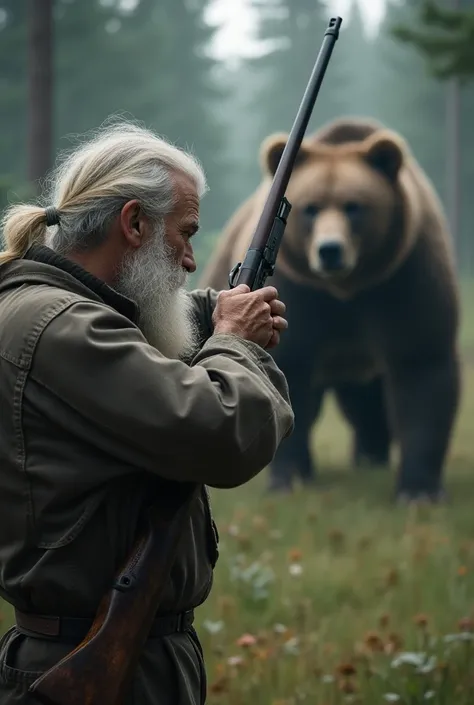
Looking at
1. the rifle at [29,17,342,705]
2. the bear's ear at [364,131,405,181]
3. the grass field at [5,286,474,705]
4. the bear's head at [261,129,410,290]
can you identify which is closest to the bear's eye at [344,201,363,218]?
the bear's head at [261,129,410,290]

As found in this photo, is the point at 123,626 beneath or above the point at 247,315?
beneath

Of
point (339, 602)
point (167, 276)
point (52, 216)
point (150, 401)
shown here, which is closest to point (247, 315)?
point (167, 276)

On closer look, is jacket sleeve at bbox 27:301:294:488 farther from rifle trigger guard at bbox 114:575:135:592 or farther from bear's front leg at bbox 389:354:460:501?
bear's front leg at bbox 389:354:460:501

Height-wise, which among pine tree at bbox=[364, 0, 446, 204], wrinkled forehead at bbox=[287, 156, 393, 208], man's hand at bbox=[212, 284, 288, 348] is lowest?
pine tree at bbox=[364, 0, 446, 204]

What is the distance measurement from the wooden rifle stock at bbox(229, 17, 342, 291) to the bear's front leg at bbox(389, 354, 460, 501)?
5.47m

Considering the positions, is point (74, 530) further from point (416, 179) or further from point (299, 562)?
point (416, 179)

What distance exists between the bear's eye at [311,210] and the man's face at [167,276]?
5680 mm

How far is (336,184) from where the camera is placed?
27.2 feet

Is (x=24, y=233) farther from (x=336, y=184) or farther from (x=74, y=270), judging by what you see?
(x=336, y=184)

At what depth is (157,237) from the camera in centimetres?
255

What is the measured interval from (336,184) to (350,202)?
0.16 meters

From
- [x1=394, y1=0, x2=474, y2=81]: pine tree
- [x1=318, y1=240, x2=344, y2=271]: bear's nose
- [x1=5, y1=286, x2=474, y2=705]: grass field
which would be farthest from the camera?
[x1=318, y1=240, x2=344, y2=271]: bear's nose

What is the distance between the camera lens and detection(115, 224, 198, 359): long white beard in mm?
2537

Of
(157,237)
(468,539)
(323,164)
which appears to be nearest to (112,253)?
(157,237)
